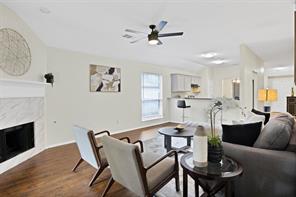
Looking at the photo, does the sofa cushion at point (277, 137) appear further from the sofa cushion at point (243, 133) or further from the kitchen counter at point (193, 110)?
the kitchen counter at point (193, 110)

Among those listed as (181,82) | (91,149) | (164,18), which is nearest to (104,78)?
(164,18)

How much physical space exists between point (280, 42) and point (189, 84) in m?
4.28

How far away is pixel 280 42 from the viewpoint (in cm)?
486

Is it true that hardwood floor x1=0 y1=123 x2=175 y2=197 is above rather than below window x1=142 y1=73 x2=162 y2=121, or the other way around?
below


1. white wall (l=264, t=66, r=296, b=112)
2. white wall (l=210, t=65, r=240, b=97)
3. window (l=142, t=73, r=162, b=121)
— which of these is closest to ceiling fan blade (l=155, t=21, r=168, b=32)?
window (l=142, t=73, r=162, b=121)

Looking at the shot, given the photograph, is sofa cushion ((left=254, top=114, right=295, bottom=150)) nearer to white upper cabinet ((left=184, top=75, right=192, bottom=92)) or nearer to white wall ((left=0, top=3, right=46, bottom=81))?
white wall ((left=0, top=3, right=46, bottom=81))

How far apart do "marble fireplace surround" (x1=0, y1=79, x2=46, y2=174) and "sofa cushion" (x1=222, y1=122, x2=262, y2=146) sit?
3495 millimetres

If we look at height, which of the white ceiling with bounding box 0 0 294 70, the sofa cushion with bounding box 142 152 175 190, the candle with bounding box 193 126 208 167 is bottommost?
the sofa cushion with bounding box 142 152 175 190

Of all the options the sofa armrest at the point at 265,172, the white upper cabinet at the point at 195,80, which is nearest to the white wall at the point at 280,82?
the white upper cabinet at the point at 195,80

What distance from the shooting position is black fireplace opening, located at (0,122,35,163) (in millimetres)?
3152

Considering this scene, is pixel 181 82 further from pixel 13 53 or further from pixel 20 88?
pixel 13 53

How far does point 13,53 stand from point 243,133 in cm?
392

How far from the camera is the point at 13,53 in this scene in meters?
3.32

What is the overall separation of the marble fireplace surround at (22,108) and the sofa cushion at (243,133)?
11.5 feet
